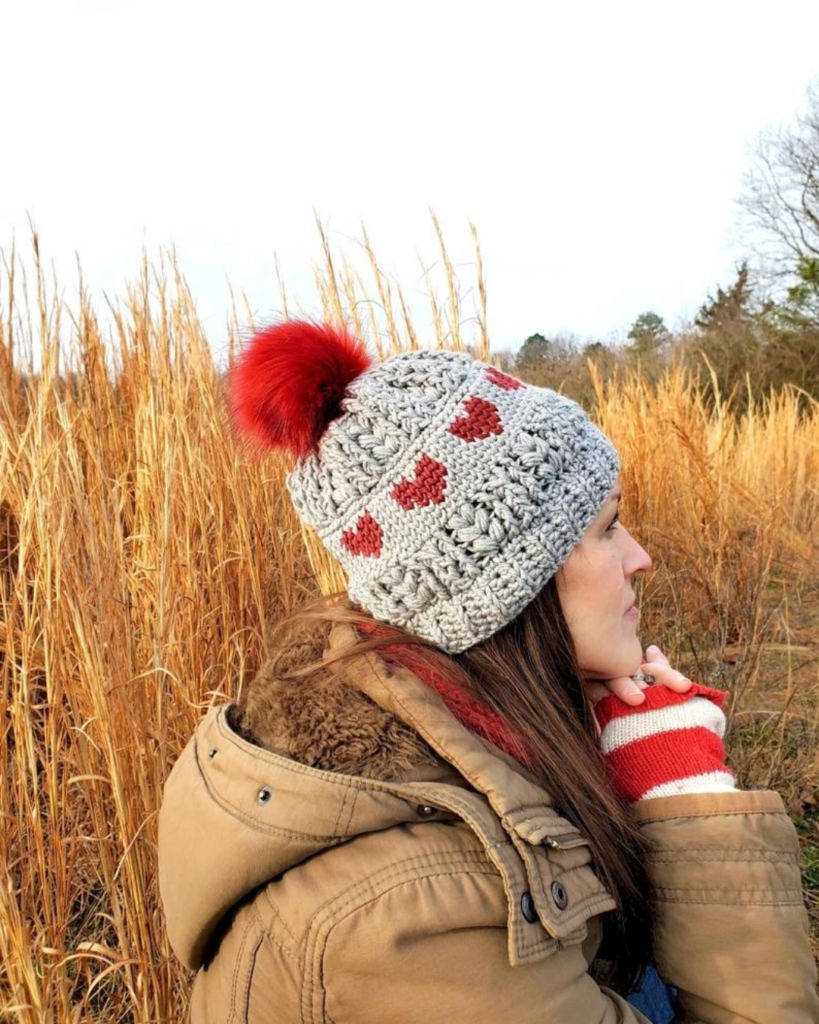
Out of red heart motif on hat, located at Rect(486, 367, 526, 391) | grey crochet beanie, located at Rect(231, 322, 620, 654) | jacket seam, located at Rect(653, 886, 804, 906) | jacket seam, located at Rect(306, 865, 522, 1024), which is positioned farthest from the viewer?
red heart motif on hat, located at Rect(486, 367, 526, 391)

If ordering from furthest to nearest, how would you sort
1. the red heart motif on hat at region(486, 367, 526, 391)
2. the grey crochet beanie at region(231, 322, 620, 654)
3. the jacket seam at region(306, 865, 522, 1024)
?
the red heart motif on hat at region(486, 367, 526, 391), the grey crochet beanie at region(231, 322, 620, 654), the jacket seam at region(306, 865, 522, 1024)

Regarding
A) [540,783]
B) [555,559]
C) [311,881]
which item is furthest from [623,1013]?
[555,559]

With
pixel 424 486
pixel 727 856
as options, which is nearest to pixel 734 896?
pixel 727 856

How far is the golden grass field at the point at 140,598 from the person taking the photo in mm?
1373

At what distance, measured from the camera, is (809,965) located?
98 centimetres

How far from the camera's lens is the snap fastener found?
0.85 meters

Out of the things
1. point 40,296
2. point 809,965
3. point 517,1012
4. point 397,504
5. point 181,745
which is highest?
point 40,296

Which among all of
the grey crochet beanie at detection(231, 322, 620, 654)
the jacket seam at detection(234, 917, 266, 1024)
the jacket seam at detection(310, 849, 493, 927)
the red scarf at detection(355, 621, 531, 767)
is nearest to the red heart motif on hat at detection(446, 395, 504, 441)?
the grey crochet beanie at detection(231, 322, 620, 654)

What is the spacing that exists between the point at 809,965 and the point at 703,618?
6.78 ft

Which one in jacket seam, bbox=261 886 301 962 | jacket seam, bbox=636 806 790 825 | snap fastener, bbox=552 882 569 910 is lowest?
jacket seam, bbox=636 806 790 825

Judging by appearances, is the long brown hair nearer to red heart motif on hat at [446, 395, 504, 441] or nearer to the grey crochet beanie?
the grey crochet beanie

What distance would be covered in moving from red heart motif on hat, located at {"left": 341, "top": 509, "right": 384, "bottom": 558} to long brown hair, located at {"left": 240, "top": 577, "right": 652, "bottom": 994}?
108 mm

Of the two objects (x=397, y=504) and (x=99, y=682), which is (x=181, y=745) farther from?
(x=397, y=504)

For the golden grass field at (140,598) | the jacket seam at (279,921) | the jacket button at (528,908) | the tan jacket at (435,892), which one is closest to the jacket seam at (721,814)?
the tan jacket at (435,892)
